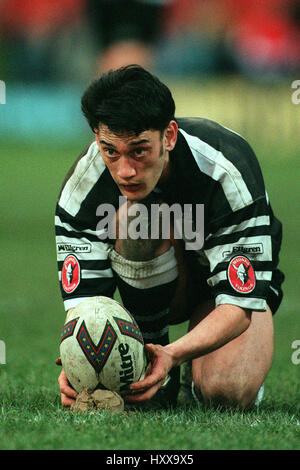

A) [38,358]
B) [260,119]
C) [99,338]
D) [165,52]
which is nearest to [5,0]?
[165,52]

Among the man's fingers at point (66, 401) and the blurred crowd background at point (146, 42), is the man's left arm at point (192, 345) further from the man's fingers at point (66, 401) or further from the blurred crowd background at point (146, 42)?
the blurred crowd background at point (146, 42)

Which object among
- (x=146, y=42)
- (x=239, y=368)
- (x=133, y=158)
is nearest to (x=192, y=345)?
(x=239, y=368)

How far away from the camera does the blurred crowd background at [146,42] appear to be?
73.4 feet

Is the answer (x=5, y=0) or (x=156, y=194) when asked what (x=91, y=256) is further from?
(x=5, y=0)

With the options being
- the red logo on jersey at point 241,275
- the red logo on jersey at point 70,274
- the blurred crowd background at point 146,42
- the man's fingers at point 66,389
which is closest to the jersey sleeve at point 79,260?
the red logo on jersey at point 70,274

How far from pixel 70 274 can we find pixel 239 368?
0.84 meters

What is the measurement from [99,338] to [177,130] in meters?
0.92

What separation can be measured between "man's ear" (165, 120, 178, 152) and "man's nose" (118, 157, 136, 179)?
0.24 metres

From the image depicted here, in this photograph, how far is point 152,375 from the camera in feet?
11.5

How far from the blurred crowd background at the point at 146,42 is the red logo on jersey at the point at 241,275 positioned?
18.0 metres

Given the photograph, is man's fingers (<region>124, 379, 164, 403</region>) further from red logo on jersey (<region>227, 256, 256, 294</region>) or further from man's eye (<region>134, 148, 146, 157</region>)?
man's eye (<region>134, 148, 146, 157</region>)

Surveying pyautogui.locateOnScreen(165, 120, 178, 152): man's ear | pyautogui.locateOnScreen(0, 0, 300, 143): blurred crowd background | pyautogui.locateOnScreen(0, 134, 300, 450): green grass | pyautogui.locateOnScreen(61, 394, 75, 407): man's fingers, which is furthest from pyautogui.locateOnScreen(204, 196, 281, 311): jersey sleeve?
pyautogui.locateOnScreen(0, 0, 300, 143): blurred crowd background

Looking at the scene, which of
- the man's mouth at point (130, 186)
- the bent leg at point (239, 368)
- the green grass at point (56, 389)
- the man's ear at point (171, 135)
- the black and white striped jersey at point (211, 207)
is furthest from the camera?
the bent leg at point (239, 368)

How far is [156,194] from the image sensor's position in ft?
13.1
